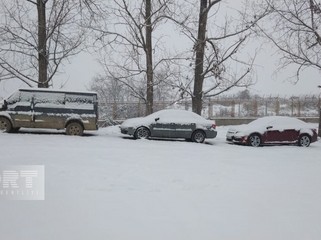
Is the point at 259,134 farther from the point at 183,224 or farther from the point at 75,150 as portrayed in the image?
the point at 183,224

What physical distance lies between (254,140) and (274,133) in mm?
1036

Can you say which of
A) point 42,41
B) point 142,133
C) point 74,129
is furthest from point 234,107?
point 74,129

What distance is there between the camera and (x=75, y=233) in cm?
505

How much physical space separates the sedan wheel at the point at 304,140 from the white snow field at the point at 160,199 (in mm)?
6721

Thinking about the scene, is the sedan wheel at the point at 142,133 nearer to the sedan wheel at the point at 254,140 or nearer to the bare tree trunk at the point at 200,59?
the sedan wheel at the point at 254,140

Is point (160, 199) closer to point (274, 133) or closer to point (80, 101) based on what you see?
point (80, 101)

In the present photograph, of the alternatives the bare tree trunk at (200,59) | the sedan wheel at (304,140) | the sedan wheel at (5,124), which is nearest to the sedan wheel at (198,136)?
the bare tree trunk at (200,59)

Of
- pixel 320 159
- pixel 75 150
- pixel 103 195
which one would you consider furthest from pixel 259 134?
pixel 103 195

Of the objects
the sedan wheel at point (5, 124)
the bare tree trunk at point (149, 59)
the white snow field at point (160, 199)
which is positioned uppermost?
the bare tree trunk at point (149, 59)

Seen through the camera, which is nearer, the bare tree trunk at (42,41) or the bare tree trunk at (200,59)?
the bare tree trunk at (42,41)

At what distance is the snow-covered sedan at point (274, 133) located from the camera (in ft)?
56.2

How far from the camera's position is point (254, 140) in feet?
56.3

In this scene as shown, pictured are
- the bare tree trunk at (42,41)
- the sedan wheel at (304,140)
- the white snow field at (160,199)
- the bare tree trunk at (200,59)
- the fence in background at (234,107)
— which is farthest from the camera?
the fence in background at (234,107)

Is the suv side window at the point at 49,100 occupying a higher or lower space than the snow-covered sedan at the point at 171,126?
higher
